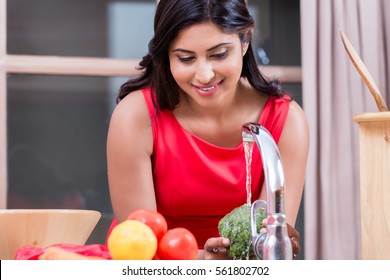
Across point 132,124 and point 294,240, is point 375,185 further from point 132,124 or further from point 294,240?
point 294,240

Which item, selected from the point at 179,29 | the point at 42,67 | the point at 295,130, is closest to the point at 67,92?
the point at 42,67

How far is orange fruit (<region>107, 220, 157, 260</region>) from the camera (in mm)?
966

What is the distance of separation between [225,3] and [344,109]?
1.68 m

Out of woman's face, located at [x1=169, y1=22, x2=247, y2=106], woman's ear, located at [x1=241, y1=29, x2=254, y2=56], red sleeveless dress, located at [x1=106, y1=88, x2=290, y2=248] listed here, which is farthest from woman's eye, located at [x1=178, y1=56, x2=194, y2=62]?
red sleeveless dress, located at [x1=106, y1=88, x2=290, y2=248]

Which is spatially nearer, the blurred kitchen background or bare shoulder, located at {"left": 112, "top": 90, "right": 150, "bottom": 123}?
bare shoulder, located at {"left": 112, "top": 90, "right": 150, "bottom": 123}

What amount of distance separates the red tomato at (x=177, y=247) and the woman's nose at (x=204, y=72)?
0.75 metres

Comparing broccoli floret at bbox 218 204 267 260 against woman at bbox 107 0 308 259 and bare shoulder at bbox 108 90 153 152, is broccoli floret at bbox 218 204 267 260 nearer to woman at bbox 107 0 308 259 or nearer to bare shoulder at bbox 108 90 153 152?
woman at bbox 107 0 308 259

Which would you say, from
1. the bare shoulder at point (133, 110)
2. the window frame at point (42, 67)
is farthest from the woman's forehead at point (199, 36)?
the window frame at point (42, 67)

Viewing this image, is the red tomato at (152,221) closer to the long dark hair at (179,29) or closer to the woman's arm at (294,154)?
the long dark hair at (179,29)

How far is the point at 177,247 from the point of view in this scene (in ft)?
3.36

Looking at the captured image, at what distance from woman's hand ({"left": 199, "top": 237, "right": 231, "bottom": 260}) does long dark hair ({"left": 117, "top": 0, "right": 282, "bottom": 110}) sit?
65cm

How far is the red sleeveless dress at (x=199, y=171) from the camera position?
6.67 ft
